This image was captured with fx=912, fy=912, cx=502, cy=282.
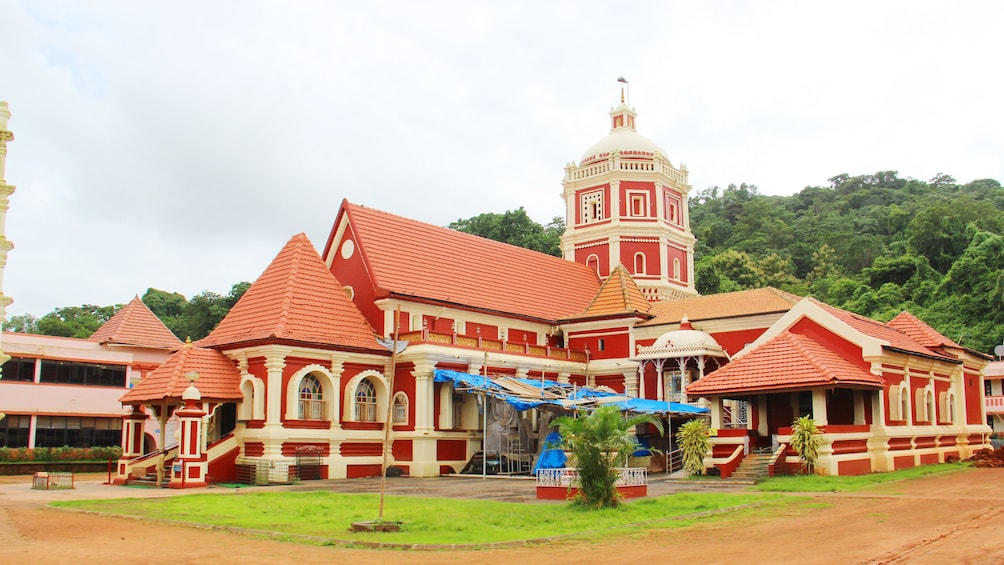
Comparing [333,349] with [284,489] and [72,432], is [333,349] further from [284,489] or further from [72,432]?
[72,432]

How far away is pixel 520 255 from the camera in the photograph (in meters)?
39.4

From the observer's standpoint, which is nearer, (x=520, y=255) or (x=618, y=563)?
(x=618, y=563)

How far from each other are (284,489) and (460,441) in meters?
8.29

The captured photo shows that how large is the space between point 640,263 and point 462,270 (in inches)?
415

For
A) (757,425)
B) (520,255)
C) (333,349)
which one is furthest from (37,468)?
(757,425)

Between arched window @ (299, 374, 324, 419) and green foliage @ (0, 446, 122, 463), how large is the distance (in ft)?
31.7

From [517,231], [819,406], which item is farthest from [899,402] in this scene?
[517,231]

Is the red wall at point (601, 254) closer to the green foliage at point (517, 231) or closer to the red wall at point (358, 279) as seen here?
the red wall at point (358, 279)

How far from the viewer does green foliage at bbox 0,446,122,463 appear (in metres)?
32.0

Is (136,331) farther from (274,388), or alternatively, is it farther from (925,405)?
(925,405)

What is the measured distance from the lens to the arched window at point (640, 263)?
4206cm

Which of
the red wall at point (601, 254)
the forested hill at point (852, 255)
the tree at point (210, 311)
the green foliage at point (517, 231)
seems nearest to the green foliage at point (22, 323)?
the forested hill at point (852, 255)

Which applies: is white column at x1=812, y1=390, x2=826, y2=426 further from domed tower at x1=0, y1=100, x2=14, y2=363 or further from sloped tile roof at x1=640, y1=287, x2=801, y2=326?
domed tower at x1=0, y1=100, x2=14, y2=363

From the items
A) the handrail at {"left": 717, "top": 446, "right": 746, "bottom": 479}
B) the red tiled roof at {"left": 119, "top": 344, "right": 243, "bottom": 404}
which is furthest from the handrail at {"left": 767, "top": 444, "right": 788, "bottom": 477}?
the red tiled roof at {"left": 119, "top": 344, "right": 243, "bottom": 404}
